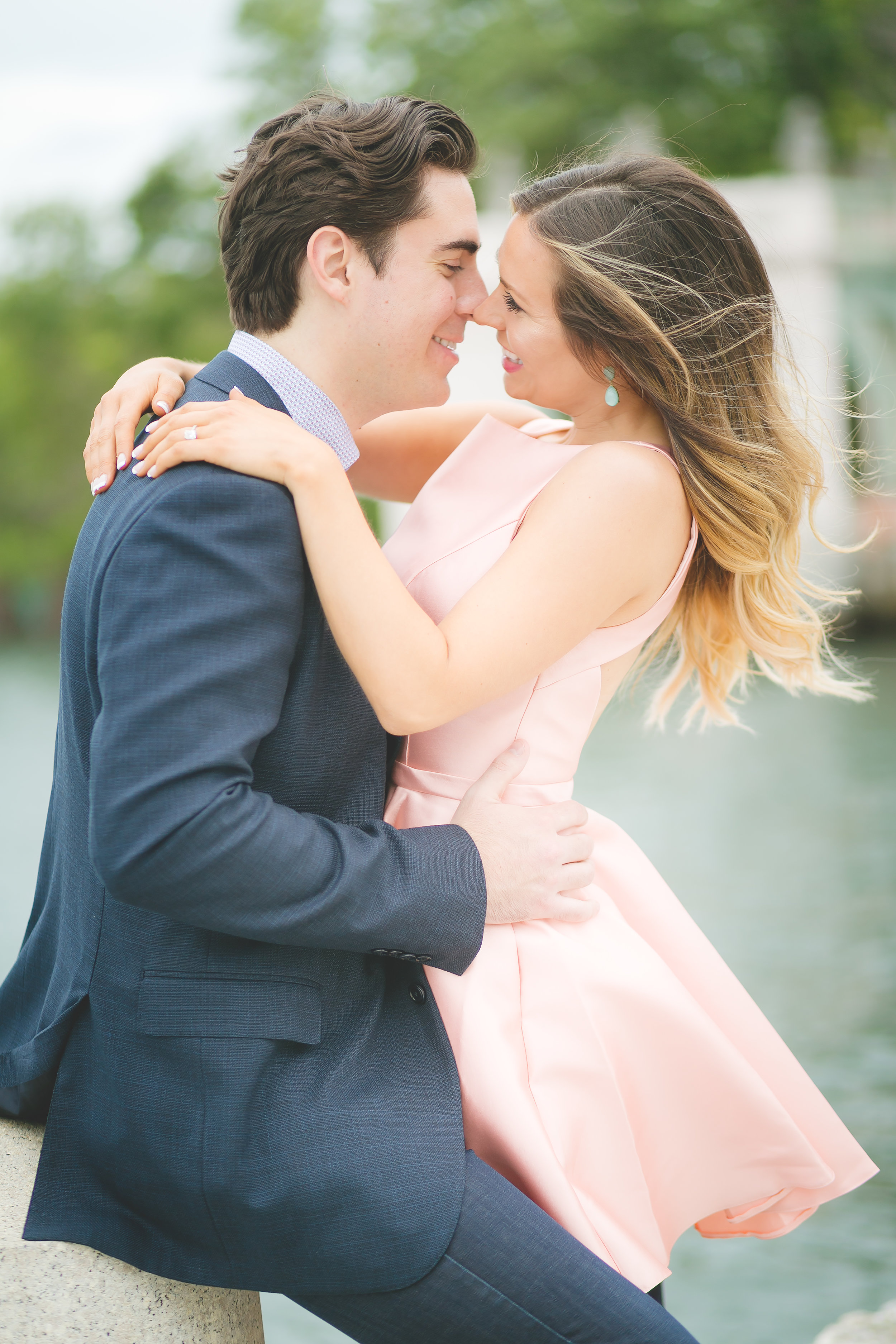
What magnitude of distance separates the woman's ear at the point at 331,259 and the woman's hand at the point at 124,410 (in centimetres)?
32

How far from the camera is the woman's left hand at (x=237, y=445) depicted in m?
1.74

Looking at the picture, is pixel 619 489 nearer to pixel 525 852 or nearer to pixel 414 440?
pixel 525 852

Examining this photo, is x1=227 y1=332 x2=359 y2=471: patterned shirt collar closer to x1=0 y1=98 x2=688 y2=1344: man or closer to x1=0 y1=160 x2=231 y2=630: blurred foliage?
x1=0 y1=98 x2=688 y2=1344: man

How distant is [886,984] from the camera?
6.58 meters

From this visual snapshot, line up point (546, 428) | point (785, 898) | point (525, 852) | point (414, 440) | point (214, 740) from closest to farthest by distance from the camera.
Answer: point (214, 740) < point (525, 852) < point (546, 428) < point (414, 440) < point (785, 898)

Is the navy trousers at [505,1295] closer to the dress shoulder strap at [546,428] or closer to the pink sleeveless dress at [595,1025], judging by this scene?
the pink sleeveless dress at [595,1025]

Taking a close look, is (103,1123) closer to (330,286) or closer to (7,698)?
(330,286)

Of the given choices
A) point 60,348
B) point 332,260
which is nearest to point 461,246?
point 332,260

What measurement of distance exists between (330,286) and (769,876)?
23.0 ft

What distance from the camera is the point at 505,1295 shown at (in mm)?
1751

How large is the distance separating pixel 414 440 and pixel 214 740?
1395mm

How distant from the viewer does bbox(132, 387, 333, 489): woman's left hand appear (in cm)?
174

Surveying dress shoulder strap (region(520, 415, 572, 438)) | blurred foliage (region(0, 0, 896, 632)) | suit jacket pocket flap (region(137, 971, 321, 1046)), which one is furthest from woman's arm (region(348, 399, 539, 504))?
blurred foliage (region(0, 0, 896, 632))

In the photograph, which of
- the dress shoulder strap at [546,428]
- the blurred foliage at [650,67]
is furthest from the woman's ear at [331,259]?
the blurred foliage at [650,67]
